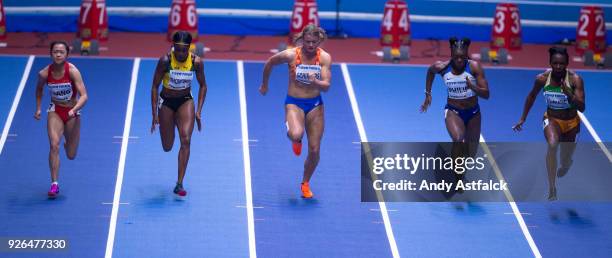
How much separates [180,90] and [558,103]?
401 centimetres

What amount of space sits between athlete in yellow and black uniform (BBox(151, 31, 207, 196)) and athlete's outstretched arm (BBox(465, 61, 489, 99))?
2.83 metres

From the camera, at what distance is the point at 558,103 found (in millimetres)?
13320

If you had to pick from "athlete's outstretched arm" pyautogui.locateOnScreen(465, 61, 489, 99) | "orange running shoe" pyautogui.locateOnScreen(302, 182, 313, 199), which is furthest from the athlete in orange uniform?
"athlete's outstretched arm" pyautogui.locateOnScreen(465, 61, 489, 99)

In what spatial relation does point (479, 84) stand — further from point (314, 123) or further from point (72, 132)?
point (72, 132)

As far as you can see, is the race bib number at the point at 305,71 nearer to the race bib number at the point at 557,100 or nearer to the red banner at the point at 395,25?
the race bib number at the point at 557,100

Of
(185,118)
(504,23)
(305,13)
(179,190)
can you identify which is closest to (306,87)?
(185,118)

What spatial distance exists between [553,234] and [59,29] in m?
→ 10.5

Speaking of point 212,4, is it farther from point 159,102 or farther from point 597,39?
point 159,102

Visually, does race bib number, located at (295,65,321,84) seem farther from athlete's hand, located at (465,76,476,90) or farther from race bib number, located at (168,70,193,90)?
athlete's hand, located at (465,76,476,90)

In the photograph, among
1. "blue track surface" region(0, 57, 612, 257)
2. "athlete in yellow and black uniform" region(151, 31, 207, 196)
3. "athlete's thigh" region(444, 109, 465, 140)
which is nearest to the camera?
"blue track surface" region(0, 57, 612, 257)

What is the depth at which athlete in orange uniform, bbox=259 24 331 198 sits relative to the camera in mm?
13078

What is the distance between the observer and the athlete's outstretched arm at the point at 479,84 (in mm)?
13227

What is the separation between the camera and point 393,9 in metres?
19.7

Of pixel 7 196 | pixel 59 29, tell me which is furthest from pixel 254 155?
pixel 59 29
